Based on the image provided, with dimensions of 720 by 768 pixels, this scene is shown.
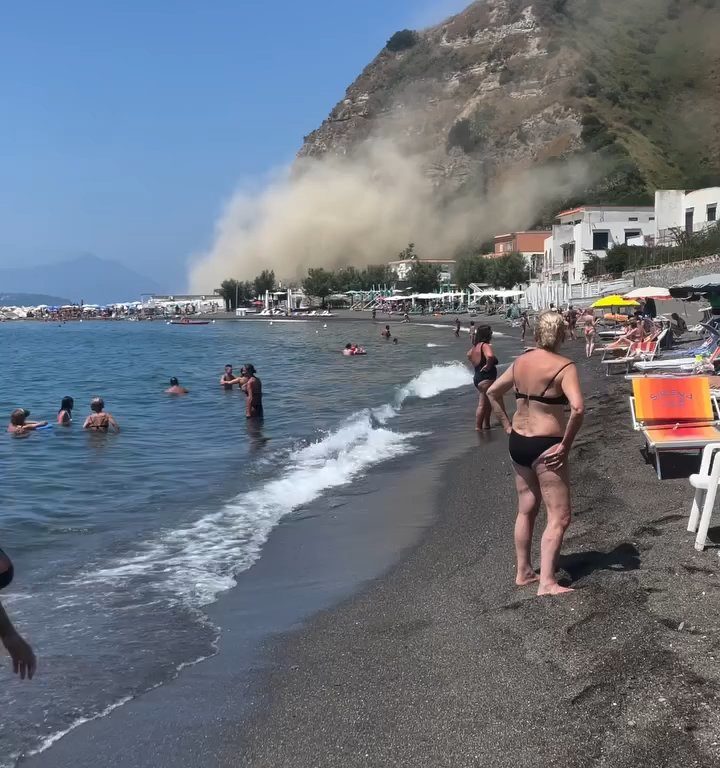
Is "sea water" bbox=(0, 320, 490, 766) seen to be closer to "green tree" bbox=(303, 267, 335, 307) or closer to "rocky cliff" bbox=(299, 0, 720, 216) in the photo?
"rocky cliff" bbox=(299, 0, 720, 216)

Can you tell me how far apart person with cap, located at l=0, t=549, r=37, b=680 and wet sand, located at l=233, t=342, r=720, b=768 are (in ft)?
3.43

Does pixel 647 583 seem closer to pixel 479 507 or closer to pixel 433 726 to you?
pixel 433 726

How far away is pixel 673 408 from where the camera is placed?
8086mm

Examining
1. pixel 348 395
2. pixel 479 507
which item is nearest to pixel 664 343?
pixel 348 395

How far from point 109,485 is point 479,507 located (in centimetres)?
516

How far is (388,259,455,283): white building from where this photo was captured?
359 ft

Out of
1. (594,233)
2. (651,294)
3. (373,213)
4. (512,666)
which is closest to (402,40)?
(373,213)

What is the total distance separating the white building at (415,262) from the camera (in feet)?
359

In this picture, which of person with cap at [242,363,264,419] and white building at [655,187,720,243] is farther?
white building at [655,187,720,243]

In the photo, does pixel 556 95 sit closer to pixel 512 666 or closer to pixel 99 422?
pixel 99 422

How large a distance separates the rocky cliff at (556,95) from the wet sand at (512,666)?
88.3 m

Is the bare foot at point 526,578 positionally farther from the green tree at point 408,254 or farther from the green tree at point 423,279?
the green tree at point 408,254

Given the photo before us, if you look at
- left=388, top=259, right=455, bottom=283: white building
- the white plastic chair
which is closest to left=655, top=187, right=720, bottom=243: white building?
the white plastic chair

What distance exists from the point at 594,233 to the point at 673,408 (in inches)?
2053
